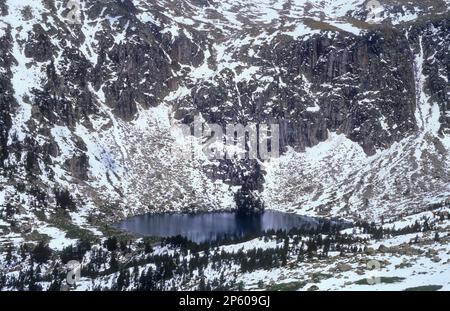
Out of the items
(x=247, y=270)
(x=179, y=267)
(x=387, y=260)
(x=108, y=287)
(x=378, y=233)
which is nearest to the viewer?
(x=387, y=260)

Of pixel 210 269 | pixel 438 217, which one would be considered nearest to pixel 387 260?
pixel 210 269
